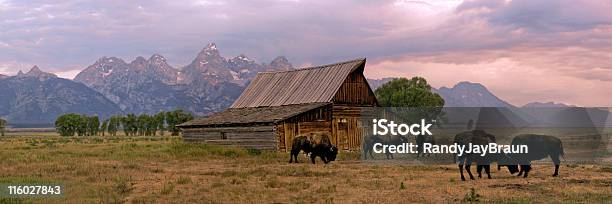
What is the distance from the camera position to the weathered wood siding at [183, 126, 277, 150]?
3562 centimetres

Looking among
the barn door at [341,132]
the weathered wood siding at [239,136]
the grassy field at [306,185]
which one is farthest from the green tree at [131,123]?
the grassy field at [306,185]

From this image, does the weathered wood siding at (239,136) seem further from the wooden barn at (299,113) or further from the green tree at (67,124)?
the green tree at (67,124)

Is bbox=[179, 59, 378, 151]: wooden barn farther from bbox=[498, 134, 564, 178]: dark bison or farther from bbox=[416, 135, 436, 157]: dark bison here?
bbox=[498, 134, 564, 178]: dark bison

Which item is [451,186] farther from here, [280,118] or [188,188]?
[280,118]

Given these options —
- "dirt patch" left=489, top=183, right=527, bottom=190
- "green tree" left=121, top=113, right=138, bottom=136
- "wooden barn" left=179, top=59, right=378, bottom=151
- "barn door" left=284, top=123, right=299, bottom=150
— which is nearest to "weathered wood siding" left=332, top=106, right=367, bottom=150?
"wooden barn" left=179, top=59, right=378, bottom=151

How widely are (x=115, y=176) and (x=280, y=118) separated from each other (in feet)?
51.2

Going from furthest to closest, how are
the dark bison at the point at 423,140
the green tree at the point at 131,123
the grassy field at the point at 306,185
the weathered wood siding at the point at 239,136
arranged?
1. the green tree at the point at 131,123
2. the weathered wood siding at the point at 239,136
3. the dark bison at the point at 423,140
4. the grassy field at the point at 306,185

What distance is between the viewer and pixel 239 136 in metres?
38.2

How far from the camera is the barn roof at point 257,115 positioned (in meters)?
36.3

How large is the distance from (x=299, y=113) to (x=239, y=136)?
506 cm

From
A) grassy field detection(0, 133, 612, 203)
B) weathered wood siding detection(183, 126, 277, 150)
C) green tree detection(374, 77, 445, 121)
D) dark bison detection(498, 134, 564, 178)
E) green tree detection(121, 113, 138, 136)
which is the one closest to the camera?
grassy field detection(0, 133, 612, 203)

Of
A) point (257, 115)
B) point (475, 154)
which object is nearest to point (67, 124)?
point (257, 115)

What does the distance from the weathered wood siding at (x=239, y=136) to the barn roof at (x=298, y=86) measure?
17.4 feet

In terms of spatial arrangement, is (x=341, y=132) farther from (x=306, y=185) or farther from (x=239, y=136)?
(x=306, y=185)
